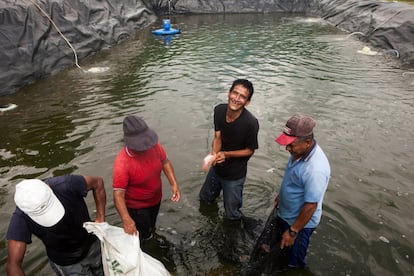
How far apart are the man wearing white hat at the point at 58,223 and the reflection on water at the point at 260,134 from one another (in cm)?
154

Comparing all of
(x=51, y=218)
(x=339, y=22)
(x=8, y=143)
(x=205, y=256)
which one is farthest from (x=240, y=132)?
(x=339, y=22)

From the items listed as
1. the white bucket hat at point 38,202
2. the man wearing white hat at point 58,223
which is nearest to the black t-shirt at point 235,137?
the man wearing white hat at point 58,223

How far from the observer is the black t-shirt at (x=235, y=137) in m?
3.83

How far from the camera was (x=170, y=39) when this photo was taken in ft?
60.7

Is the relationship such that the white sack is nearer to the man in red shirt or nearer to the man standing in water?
the man in red shirt

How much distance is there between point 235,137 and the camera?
3.90 m

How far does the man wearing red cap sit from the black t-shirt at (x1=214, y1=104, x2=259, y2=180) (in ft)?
2.14

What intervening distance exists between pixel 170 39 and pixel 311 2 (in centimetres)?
1788

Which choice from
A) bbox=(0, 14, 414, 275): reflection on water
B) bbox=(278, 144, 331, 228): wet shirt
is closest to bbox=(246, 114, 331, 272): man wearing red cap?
bbox=(278, 144, 331, 228): wet shirt

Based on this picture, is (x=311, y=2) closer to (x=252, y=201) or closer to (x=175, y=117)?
(x=175, y=117)

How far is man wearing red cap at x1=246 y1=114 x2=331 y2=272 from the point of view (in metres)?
3.00

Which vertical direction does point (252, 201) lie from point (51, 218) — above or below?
below

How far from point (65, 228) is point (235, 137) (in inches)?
85.8

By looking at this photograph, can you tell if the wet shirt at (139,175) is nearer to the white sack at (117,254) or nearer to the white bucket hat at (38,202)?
the white sack at (117,254)
